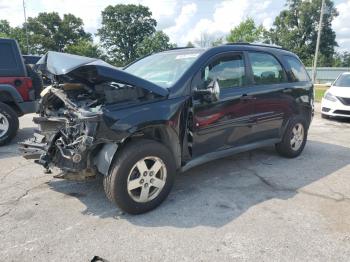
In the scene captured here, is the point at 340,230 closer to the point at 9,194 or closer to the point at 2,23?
the point at 9,194

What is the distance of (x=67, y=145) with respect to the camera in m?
3.49

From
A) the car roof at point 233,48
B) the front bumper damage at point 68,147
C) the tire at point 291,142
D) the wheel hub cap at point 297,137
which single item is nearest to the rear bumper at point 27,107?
the front bumper damage at point 68,147

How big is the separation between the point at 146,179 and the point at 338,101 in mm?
8403

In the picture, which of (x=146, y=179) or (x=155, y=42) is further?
(x=155, y=42)

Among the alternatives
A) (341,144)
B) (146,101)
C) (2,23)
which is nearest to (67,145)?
(146,101)

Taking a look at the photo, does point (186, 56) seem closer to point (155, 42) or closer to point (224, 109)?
point (224, 109)

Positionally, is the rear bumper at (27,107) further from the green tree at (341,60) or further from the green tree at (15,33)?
the green tree at (341,60)

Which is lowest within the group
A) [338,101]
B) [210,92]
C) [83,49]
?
[338,101]

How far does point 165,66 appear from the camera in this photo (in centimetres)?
445

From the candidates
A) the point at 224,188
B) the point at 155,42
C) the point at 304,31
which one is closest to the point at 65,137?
the point at 224,188

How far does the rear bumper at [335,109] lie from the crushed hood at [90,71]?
25.9 ft

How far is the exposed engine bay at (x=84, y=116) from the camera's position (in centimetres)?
329

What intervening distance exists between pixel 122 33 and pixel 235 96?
76.6m

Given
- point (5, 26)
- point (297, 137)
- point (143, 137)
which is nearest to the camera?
point (143, 137)
